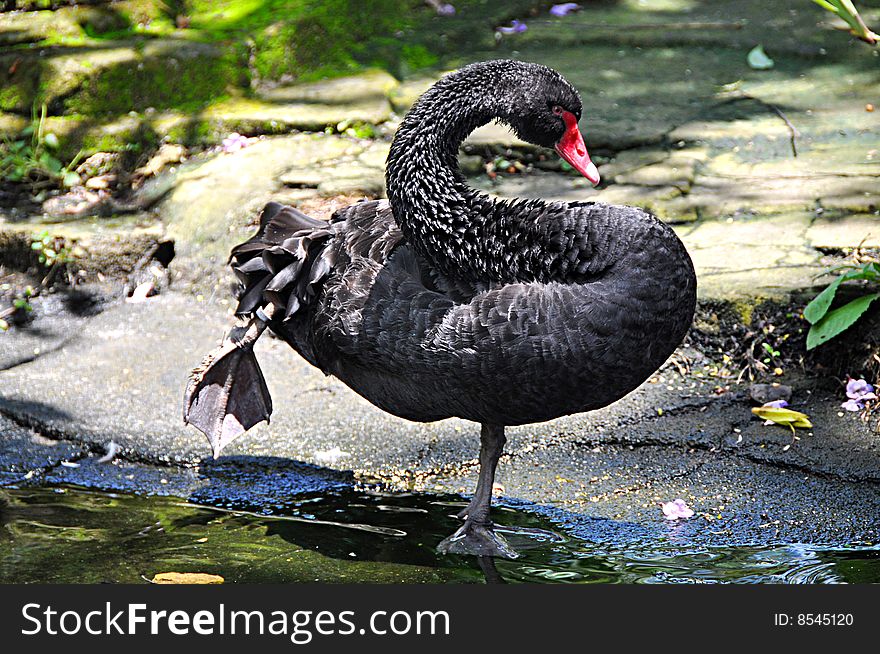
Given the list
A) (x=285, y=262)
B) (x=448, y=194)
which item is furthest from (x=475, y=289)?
(x=285, y=262)

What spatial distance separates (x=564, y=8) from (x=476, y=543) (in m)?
5.77

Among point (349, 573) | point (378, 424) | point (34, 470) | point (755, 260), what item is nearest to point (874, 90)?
point (755, 260)

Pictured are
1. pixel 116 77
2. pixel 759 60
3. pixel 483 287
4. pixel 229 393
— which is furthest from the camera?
pixel 759 60

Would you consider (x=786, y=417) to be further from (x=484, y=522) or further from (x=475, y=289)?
(x=475, y=289)

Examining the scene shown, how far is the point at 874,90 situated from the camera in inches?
277

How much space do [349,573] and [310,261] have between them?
118cm

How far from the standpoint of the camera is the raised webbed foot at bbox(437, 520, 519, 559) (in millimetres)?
3889

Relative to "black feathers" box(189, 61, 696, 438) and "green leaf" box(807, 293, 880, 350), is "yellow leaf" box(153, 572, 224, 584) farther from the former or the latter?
"green leaf" box(807, 293, 880, 350)

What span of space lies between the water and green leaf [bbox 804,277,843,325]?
1.18 m

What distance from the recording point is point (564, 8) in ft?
28.1

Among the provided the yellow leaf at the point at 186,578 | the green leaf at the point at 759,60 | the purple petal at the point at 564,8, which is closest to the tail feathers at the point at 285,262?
the yellow leaf at the point at 186,578

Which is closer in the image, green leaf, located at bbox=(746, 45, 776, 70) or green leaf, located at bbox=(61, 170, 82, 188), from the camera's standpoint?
green leaf, located at bbox=(61, 170, 82, 188)

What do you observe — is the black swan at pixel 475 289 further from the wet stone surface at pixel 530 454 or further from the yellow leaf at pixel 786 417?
the yellow leaf at pixel 786 417

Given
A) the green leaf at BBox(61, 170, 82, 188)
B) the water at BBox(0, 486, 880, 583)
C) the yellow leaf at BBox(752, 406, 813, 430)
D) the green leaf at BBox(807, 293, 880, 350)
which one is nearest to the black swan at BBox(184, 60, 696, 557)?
the water at BBox(0, 486, 880, 583)
